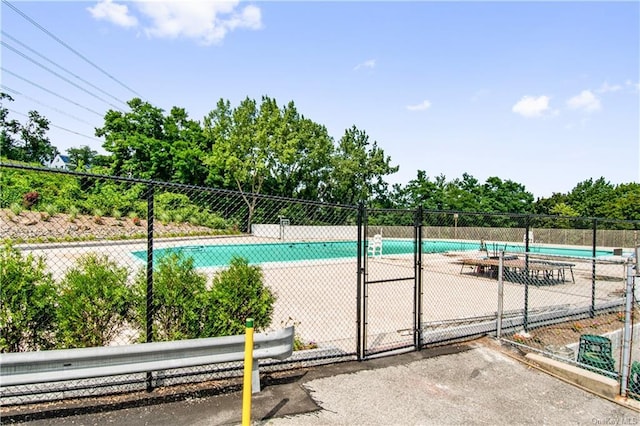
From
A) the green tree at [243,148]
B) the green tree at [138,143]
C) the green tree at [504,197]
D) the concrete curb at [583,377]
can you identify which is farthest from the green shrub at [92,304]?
the green tree at [504,197]

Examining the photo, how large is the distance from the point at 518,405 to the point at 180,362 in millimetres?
3392

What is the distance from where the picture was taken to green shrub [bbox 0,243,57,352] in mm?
3215

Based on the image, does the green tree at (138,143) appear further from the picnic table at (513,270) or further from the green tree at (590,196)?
the green tree at (590,196)

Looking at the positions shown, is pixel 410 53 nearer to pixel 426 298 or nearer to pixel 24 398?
pixel 426 298

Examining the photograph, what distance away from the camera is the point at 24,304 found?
327 centimetres

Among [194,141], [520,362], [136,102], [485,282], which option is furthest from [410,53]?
[136,102]

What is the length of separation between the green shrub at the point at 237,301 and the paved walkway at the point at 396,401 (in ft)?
2.28

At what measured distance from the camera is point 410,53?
10.3 m

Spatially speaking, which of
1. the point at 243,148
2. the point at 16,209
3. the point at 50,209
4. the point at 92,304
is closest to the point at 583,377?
the point at 92,304

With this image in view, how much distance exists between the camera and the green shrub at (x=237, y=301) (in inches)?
157

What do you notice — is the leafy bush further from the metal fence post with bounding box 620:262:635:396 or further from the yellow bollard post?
the metal fence post with bounding box 620:262:635:396

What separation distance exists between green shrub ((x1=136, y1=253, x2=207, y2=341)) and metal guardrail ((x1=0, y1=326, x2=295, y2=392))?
614mm

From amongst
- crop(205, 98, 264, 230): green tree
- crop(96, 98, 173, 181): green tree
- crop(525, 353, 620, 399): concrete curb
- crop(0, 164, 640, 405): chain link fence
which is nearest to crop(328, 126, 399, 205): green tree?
crop(205, 98, 264, 230): green tree

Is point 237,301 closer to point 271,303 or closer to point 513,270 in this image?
point 271,303
